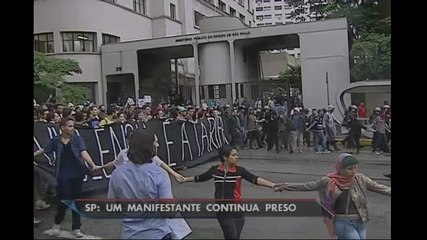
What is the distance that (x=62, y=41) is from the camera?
2.71 meters

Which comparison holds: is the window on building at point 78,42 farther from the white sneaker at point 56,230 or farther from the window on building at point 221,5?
the white sneaker at point 56,230

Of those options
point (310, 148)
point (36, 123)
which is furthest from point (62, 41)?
point (310, 148)

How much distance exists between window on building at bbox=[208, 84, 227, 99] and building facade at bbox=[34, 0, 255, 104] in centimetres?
14

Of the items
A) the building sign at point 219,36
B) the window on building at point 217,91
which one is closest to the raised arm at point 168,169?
the window on building at point 217,91

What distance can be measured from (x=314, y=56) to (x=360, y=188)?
753 millimetres

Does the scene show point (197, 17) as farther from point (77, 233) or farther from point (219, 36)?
point (77, 233)

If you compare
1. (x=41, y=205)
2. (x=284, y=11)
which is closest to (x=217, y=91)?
(x=284, y=11)

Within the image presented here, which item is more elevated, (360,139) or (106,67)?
(106,67)

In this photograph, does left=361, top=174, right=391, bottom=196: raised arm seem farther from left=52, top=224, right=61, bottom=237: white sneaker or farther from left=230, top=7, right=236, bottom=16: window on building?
left=52, top=224, right=61, bottom=237: white sneaker

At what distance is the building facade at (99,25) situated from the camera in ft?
8.80

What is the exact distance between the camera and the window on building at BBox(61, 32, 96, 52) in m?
2.69

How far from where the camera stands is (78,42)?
2.72 m
